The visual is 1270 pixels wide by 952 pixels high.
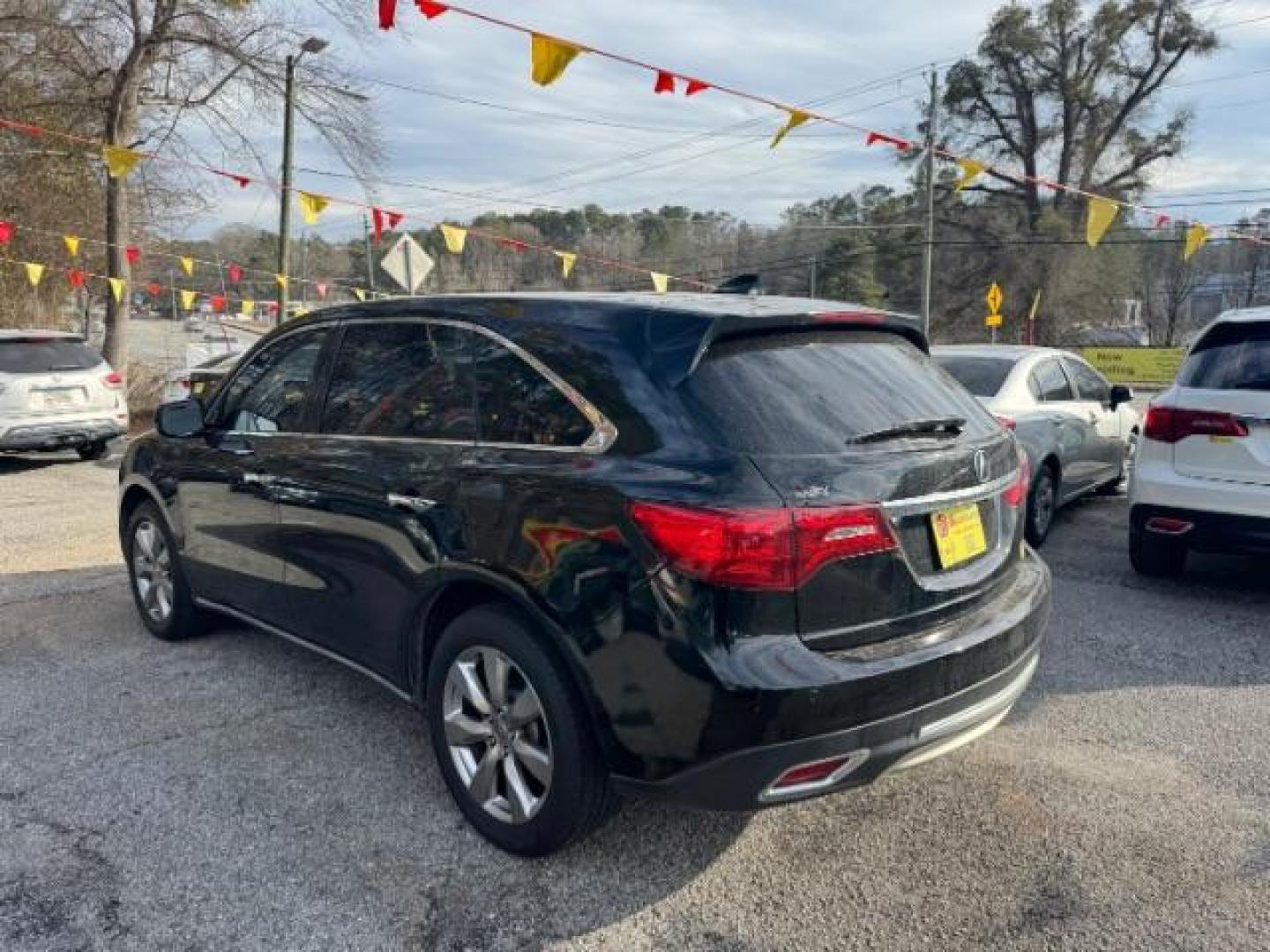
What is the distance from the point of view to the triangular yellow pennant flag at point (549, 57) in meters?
7.94

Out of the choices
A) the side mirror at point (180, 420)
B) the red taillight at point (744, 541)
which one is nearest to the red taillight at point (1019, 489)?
the red taillight at point (744, 541)

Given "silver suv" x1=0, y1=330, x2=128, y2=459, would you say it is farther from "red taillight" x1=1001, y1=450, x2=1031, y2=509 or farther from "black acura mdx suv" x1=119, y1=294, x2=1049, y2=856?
"red taillight" x1=1001, y1=450, x2=1031, y2=509

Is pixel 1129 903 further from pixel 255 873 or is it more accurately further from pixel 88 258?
pixel 88 258

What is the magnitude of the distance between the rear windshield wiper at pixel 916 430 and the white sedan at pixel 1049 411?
143 inches

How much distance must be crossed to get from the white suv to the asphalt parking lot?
3.40 feet

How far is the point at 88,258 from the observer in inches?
800

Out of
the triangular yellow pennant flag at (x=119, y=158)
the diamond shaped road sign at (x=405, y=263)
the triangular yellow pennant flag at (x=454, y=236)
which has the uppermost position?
the triangular yellow pennant flag at (x=119, y=158)

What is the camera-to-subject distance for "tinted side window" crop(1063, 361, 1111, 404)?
26.7ft

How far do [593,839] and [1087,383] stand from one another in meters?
6.85

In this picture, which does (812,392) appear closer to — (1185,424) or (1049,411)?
(1185,424)

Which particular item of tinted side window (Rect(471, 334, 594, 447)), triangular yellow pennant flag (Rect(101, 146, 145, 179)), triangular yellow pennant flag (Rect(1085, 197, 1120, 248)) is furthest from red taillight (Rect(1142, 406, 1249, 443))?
triangular yellow pennant flag (Rect(101, 146, 145, 179))

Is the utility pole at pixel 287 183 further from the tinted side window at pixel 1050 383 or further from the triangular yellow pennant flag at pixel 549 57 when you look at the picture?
the tinted side window at pixel 1050 383

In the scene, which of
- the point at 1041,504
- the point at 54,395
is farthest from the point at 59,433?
the point at 1041,504

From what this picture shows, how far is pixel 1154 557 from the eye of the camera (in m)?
6.04
